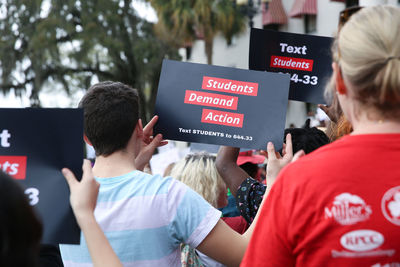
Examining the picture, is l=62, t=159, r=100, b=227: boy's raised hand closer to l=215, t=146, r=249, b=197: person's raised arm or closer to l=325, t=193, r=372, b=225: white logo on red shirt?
l=325, t=193, r=372, b=225: white logo on red shirt

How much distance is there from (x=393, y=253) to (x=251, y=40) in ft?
5.18

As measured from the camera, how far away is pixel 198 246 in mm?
2145

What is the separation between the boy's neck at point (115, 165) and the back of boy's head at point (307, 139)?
→ 87cm

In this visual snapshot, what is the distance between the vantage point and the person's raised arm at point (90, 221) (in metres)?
1.79

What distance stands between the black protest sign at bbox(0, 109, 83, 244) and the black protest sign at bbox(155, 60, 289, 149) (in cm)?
71

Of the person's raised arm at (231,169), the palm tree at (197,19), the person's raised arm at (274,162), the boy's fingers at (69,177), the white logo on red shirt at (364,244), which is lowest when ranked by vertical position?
the person's raised arm at (231,169)

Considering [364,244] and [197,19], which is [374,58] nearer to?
[364,244]

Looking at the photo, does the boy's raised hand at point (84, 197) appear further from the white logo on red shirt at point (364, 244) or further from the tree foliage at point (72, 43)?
the tree foliage at point (72, 43)

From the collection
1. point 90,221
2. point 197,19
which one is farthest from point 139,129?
point 197,19

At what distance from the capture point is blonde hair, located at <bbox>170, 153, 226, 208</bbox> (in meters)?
4.11

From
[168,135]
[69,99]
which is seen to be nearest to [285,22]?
[69,99]

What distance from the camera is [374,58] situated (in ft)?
5.27

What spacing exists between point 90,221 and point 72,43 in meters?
23.5

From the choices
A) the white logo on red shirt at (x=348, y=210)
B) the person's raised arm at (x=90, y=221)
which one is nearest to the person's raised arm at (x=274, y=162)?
the white logo on red shirt at (x=348, y=210)
